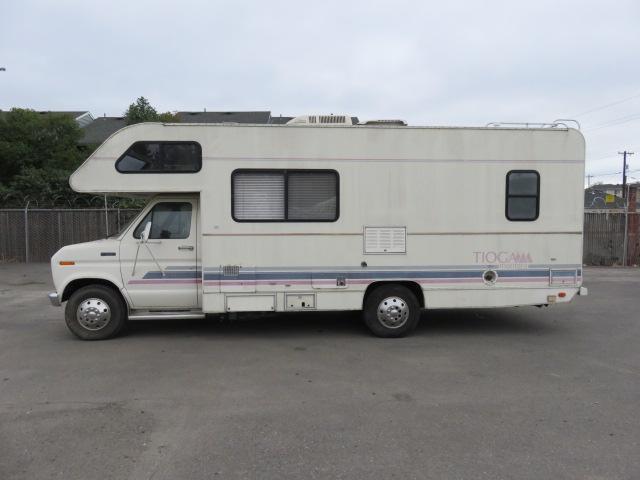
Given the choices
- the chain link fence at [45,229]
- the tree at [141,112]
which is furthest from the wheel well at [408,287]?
the tree at [141,112]

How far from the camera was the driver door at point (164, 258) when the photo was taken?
7.30 m

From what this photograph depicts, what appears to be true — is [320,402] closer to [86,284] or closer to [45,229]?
[86,284]

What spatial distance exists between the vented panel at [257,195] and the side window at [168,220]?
0.81 metres

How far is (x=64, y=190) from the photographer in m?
19.6

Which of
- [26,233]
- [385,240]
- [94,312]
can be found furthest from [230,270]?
[26,233]

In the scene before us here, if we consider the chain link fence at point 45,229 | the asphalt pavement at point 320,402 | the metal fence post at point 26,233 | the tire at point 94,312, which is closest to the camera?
the asphalt pavement at point 320,402

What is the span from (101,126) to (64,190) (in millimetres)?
26327

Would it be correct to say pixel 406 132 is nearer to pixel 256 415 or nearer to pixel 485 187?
pixel 485 187

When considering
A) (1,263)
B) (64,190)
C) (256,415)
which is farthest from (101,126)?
(256,415)

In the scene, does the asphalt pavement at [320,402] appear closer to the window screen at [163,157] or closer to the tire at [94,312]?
the tire at [94,312]

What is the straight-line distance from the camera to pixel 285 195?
23.7ft

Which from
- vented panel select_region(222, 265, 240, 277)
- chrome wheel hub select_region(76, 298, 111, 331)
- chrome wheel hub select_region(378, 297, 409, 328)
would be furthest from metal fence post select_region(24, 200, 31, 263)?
chrome wheel hub select_region(378, 297, 409, 328)

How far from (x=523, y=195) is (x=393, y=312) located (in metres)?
2.49

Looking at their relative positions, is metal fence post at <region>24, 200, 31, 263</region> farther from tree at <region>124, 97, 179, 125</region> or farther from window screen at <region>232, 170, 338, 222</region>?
window screen at <region>232, 170, 338, 222</region>
